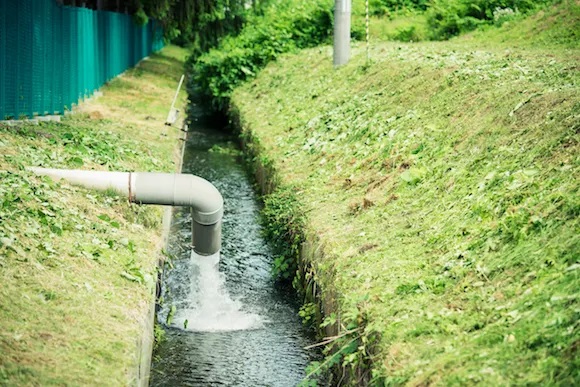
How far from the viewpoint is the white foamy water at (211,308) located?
8.80 meters

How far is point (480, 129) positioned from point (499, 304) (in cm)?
384

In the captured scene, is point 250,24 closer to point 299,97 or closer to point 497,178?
point 299,97

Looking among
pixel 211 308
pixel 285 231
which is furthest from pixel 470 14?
pixel 211 308

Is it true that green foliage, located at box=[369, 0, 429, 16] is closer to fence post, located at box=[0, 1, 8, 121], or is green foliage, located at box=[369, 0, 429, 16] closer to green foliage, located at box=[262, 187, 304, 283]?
fence post, located at box=[0, 1, 8, 121]

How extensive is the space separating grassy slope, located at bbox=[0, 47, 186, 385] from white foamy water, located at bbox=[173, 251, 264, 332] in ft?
2.50

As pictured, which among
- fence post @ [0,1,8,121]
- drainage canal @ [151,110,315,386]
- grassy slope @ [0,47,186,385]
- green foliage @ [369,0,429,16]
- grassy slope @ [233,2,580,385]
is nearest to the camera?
grassy slope @ [233,2,580,385]

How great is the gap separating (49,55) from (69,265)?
383 inches

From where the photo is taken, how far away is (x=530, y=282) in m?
5.45

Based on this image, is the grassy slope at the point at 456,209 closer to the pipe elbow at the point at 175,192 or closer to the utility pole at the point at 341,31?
the pipe elbow at the point at 175,192

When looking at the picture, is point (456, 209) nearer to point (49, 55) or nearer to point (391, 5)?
point (49, 55)

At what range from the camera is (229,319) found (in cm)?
897

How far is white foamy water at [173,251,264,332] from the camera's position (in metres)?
8.80

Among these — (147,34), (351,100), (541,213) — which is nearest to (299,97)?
(351,100)

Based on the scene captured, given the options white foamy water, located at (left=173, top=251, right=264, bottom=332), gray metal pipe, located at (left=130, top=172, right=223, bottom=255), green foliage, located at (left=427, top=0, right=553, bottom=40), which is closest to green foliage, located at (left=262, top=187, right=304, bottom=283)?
white foamy water, located at (left=173, top=251, right=264, bottom=332)
